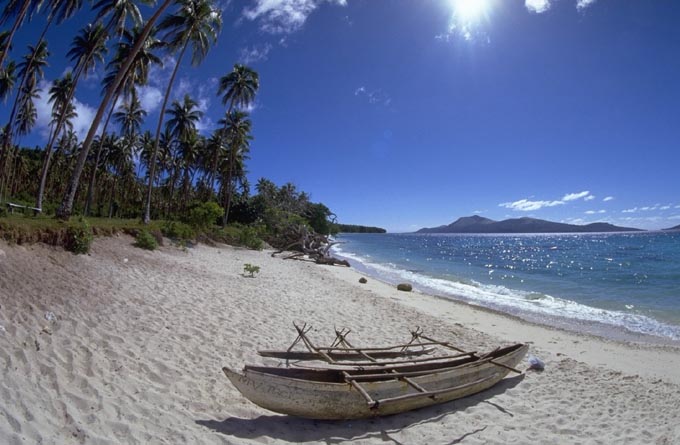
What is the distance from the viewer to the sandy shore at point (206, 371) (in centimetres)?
420

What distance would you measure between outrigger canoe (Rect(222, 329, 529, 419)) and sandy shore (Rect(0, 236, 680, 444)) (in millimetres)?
235

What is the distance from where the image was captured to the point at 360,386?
4668mm

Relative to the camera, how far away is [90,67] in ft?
75.7

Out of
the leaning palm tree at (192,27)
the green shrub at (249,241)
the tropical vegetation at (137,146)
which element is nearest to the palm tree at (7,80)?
the tropical vegetation at (137,146)

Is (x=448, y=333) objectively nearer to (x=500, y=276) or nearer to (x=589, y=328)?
(x=589, y=328)

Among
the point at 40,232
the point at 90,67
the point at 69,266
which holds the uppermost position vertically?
the point at 90,67

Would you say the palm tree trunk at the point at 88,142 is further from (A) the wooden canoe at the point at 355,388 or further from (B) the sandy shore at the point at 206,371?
(A) the wooden canoe at the point at 355,388

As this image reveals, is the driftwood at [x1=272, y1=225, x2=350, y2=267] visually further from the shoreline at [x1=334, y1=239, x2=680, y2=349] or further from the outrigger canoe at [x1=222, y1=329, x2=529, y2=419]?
the outrigger canoe at [x1=222, y1=329, x2=529, y2=419]

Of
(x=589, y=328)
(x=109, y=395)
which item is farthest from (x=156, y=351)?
(x=589, y=328)

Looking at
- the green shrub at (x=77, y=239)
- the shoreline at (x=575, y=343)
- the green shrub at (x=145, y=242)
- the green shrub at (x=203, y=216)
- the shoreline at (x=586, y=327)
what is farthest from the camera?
the green shrub at (x=203, y=216)

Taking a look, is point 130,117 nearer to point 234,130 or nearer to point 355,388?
point 234,130

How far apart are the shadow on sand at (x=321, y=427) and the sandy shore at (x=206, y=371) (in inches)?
0.8

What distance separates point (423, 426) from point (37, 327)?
6334 mm

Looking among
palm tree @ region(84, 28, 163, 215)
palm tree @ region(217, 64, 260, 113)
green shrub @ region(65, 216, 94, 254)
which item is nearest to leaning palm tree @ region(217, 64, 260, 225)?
palm tree @ region(217, 64, 260, 113)
